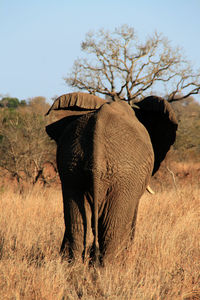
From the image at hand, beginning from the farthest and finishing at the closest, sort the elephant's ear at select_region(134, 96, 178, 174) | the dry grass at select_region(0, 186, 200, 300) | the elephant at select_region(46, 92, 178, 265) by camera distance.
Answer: the elephant's ear at select_region(134, 96, 178, 174), the elephant at select_region(46, 92, 178, 265), the dry grass at select_region(0, 186, 200, 300)

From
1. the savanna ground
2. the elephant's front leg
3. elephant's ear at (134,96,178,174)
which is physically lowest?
the savanna ground

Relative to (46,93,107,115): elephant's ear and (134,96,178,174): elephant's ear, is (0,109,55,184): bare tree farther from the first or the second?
(46,93,107,115): elephant's ear

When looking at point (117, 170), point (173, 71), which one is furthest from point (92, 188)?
point (173, 71)

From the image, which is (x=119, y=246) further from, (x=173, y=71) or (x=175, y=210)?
(x=173, y=71)

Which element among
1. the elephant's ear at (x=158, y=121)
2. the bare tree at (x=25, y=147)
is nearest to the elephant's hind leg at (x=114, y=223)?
the elephant's ear at (x=158, y=121)

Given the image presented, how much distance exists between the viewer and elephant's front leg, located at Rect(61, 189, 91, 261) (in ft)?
10.7

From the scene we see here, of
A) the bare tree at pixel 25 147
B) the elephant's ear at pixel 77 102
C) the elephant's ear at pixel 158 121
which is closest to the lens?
the elephant's ear at pixel 77 102

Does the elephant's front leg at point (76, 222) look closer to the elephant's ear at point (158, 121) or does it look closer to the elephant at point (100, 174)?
the elephant at point (100, 174)

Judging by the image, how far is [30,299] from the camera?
9.16 feet

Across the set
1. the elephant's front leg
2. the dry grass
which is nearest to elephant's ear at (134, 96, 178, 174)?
the dry grass

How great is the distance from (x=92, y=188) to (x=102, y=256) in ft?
2.14

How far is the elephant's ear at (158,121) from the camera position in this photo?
3.90 m

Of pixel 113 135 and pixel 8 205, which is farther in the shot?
pixel 8 205

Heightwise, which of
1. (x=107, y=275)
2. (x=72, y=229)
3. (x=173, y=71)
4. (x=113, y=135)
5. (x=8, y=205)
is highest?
(x=173, y=71)
